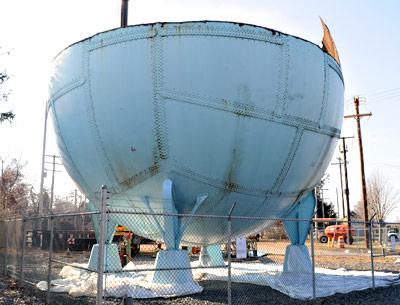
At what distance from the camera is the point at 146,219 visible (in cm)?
780

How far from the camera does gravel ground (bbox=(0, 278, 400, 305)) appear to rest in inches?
276

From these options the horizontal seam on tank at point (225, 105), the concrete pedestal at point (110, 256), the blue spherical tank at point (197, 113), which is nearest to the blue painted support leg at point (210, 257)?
the concrete pedestal at point (110, 256)

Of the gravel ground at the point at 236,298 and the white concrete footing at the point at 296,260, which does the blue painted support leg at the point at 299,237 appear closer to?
the white concrete footing at the point at 296,260

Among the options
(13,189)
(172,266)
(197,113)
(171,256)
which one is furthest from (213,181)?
(13,189)

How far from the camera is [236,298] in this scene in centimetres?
775

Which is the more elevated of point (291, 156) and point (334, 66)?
point (334, 66)

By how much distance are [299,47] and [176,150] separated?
8.49ft

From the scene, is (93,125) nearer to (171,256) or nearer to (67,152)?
(67,152)

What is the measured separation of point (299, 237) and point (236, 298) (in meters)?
1.76

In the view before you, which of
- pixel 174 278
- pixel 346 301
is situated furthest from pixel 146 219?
pixel 346 301

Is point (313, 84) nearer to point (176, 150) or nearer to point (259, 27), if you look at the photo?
point (259, 27)

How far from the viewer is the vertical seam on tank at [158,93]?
6.72 metres

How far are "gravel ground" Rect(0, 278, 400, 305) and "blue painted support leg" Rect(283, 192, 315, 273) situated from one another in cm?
64

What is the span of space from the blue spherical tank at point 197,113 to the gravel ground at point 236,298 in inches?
47.2
